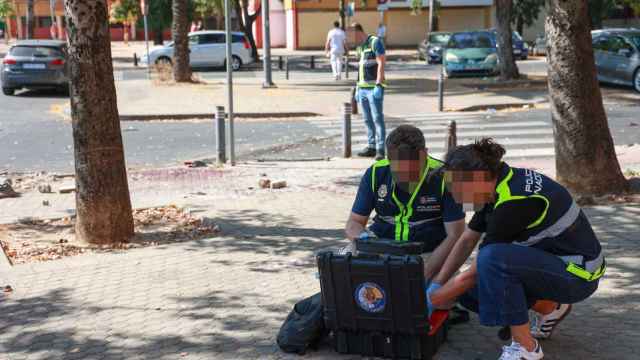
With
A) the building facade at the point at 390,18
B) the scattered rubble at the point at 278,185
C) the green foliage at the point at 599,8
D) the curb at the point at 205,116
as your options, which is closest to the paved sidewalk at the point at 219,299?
the scattered rubble at the point at 278,185

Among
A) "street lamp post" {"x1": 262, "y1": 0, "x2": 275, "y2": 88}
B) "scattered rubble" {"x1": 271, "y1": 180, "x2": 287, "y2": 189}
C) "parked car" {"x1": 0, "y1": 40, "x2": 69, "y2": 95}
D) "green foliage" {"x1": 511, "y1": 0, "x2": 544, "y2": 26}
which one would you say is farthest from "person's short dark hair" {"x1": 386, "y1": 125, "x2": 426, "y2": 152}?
"green foliage" {"x1": 511, "y1": 0, "x2": 544, "y2": 26}

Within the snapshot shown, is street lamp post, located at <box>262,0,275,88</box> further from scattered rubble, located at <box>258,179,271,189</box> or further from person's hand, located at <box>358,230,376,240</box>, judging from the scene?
person's hand, located at <box>358,230,376,240</box>

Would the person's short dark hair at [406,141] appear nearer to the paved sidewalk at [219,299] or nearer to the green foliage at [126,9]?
the paved sidewalk at [219,299]

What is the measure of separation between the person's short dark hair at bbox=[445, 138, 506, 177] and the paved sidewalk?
1178mm

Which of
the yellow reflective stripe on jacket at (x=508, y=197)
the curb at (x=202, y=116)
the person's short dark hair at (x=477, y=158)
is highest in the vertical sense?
the person's short dark hair at (x=477, y=158)

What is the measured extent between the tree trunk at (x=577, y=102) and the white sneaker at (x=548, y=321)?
3853mm

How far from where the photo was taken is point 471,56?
28422 millimetres

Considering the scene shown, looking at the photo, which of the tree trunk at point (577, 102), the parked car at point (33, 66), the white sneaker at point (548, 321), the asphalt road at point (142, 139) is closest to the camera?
the white sneaker at point (548, 321)

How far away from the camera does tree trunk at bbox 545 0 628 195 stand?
8328mm

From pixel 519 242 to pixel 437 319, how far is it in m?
0.68

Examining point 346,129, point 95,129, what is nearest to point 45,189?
point 95,129

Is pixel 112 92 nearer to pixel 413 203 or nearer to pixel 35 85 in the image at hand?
pixel 413 203

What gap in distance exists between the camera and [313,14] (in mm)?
57469

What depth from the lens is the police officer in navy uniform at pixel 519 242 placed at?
13.8 ft
